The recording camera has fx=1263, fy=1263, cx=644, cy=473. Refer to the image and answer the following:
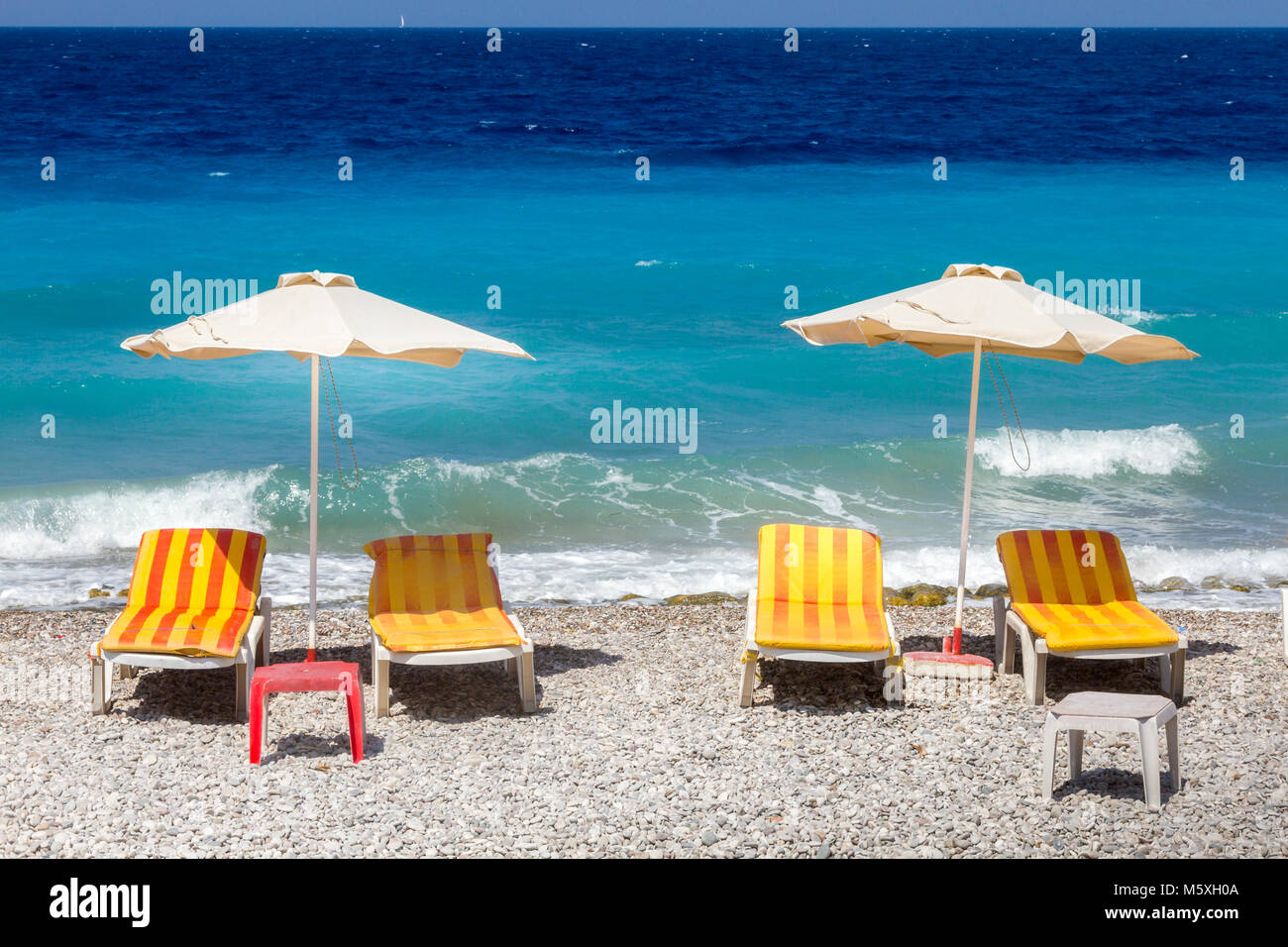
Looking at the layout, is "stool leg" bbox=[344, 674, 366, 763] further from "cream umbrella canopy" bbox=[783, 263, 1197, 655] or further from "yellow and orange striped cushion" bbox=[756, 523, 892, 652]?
"cream umbrella canopy" bbox=[783, 263, 1197, 655]

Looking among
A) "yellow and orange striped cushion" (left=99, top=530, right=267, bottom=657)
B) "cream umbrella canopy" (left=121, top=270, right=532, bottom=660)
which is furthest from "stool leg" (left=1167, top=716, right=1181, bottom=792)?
"yellow and orange striped cushion" (left=99, top=530, right=267, bottom=657)

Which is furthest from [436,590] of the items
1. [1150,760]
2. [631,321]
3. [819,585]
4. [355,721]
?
[631,321]

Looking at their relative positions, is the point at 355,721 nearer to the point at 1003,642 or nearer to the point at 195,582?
the point at 195,582

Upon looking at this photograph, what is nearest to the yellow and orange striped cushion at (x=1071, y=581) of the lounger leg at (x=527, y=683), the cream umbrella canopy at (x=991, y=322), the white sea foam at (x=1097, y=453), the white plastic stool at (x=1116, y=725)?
the cream umbrella canopy at (x=991, y=322)

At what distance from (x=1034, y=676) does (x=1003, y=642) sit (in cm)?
63

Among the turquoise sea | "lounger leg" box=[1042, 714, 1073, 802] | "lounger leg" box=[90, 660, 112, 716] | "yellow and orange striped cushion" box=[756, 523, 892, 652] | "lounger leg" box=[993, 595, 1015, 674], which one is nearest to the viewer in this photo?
"lounger leg" box=[1042, 714, 1073, 802]

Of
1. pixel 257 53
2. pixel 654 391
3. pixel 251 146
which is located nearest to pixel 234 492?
pixel 654 391

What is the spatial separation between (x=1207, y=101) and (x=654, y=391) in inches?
1894

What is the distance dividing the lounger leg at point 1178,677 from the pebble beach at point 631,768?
0.07m

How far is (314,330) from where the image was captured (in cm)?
673

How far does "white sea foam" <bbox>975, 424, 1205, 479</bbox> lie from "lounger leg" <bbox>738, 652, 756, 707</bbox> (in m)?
7.92

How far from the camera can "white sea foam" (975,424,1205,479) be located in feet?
47.5

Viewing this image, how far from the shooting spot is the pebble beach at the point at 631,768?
17.9ft
